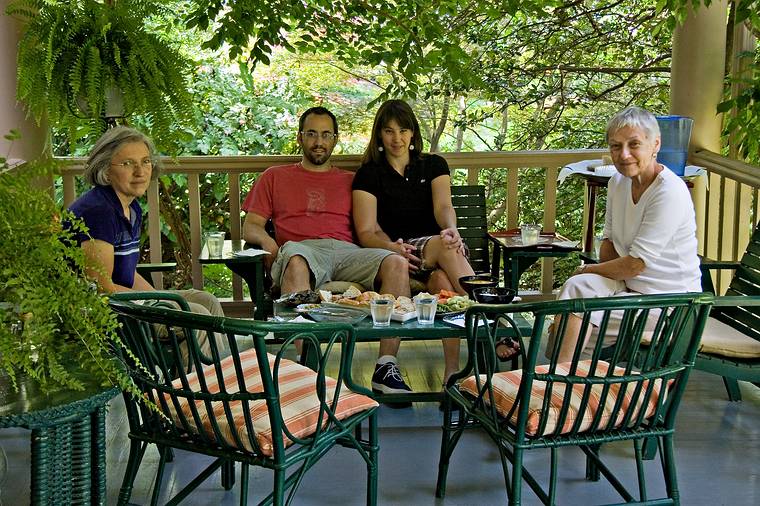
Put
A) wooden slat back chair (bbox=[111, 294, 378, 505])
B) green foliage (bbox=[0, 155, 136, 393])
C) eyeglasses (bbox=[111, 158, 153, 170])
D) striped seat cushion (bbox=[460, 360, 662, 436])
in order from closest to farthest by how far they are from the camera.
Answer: green foliage (bbox=[0, 155, 136, 393])
wooden slat back chair (bbox=[111, 294, 378, 505])
striped seat cushion (bbox=[460, 360, 662, 436])
eyeglasses (bbox=[111, 158, 153, 170])

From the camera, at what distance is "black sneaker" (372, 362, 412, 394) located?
3.83 m

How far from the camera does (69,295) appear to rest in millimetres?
1888

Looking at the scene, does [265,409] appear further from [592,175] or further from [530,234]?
[592,175]

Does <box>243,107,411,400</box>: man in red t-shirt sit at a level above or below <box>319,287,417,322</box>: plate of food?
above

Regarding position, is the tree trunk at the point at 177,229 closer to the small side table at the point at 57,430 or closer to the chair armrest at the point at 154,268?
the chair armrest at the point at 154,268

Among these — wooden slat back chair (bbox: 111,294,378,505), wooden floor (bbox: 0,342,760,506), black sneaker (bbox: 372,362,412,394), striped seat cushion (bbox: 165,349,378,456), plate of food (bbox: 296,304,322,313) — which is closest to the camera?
wooden slat back chair (bbox: 111,294,378,505)

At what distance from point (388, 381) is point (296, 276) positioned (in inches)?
28.2

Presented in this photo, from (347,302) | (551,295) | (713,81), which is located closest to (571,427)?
(347,302)

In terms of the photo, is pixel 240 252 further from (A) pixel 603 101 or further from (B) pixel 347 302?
(A) pixel 603 101

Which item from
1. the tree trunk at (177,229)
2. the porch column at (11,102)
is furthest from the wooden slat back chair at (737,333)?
the tree trunk at (177,229)

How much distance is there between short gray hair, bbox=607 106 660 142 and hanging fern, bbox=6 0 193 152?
5.77 ft

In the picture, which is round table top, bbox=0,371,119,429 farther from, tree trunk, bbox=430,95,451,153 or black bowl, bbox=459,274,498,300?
tree trunk, bbox=430,95,451,153

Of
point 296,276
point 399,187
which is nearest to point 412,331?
point 296,276

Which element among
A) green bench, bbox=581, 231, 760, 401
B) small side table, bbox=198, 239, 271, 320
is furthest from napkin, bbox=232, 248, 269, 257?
green bench, bbox=581, 231, 760, 401
